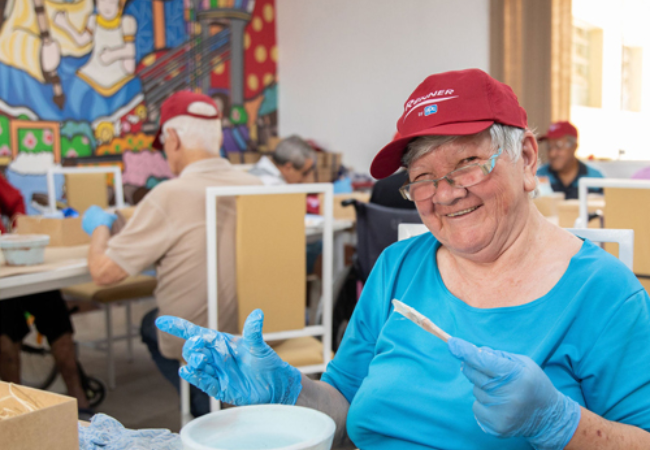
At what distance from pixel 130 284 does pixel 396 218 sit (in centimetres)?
136

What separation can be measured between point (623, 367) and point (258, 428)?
463mm

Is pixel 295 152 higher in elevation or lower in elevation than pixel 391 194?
higher

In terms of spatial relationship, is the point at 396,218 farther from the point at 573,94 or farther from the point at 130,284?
the point at 573,94

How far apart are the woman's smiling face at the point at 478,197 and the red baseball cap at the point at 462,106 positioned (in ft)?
0.14

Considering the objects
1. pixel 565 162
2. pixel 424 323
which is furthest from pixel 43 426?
pixel 565 162

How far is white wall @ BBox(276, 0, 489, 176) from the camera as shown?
5.40 metres

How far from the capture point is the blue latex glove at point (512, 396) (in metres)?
0.66

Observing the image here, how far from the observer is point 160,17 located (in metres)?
5.24

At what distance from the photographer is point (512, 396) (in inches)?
26.2

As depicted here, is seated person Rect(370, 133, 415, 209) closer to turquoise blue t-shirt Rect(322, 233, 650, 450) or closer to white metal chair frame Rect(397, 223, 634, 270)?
white metal chair frame Rect(397, 223, 634, 270)

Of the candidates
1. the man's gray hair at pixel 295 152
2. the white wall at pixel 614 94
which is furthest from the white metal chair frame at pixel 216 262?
the white wall at pixel 614 94

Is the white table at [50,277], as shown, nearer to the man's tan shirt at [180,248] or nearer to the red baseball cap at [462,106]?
the man's tan shirt at [180,248]

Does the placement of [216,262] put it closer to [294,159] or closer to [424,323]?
[424,323]

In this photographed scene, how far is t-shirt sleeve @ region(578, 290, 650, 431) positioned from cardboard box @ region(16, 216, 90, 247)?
196 cm
